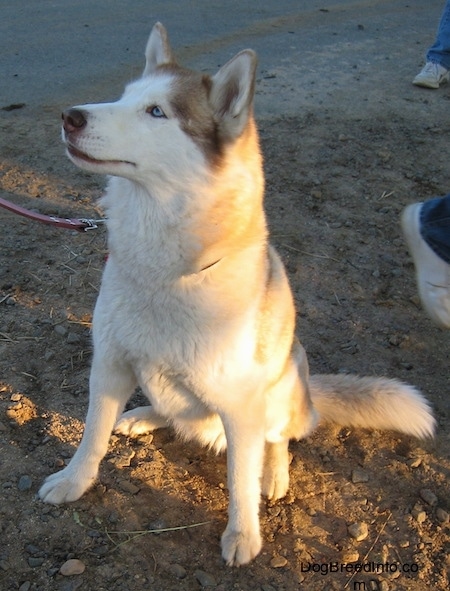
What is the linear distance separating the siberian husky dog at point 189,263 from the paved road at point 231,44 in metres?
3.50

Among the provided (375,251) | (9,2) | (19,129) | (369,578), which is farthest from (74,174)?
(9,2)

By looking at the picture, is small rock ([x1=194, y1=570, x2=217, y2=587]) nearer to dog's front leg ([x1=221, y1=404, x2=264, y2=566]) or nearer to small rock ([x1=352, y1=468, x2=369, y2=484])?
dog's front leg ([x1=221, y1=404, x2=264, y2=566])

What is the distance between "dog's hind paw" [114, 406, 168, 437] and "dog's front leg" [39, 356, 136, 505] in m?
0.30

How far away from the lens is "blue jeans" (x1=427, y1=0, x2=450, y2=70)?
599 cm

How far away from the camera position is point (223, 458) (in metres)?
2.91

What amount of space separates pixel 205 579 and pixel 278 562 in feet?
0.96

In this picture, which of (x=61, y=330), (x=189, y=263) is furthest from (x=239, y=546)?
(x=61, y=330)

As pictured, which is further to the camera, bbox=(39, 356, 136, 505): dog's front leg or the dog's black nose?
bbox=(39, 356, 136, 505): dog's front leg

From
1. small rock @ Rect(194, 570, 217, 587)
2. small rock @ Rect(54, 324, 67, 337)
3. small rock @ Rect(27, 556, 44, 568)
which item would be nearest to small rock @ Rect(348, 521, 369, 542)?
small rock @ Rect(194, 570, 217, 587)

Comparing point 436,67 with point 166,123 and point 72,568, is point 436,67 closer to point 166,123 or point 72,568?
point 166,123

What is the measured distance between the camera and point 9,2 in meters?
8.06

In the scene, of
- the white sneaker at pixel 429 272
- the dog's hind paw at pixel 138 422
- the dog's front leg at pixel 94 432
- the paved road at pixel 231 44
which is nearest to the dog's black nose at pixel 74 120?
the dog's front leg at pixel 94 432

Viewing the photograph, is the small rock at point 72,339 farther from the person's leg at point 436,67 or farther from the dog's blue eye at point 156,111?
the person's leg at point 436,67

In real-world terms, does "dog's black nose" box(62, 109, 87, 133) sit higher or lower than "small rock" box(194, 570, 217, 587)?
higher
